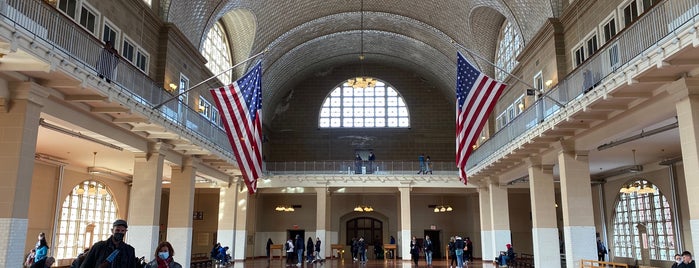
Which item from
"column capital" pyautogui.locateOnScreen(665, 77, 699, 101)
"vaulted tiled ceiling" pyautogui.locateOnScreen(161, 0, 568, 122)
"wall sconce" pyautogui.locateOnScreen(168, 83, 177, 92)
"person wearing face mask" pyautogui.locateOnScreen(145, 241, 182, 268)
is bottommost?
"person wearing face mask" pyautogui.locateOnScreen(145, 241, 182, 268)

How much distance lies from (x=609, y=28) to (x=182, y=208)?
16.6 m

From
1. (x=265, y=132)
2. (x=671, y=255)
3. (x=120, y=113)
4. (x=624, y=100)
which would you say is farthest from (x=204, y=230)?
(x=624, y=100)

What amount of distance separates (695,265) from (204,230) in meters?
31.2

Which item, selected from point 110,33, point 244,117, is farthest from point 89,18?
point 244,117

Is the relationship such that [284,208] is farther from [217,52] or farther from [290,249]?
[217,52]

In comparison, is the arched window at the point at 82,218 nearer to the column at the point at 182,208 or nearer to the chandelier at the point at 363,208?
the column at the point at 182,208

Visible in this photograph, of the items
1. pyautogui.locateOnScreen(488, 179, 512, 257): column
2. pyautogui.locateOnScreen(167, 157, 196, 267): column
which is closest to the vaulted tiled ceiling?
pyautogui.locateOnScreen(167, 157, 196, 267): column

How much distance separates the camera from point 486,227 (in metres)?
30.1

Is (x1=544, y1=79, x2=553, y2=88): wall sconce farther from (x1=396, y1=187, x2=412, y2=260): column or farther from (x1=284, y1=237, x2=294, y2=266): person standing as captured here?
(x1=284, y1=237, x2=294, y2=266): person standing

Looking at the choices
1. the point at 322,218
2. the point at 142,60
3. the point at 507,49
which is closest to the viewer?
the point at 142,60

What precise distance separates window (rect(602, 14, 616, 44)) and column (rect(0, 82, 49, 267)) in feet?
49.8

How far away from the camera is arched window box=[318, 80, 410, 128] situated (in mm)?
40062

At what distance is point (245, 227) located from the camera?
29828 millimetres

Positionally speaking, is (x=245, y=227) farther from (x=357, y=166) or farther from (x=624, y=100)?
(x=624, y=100)
